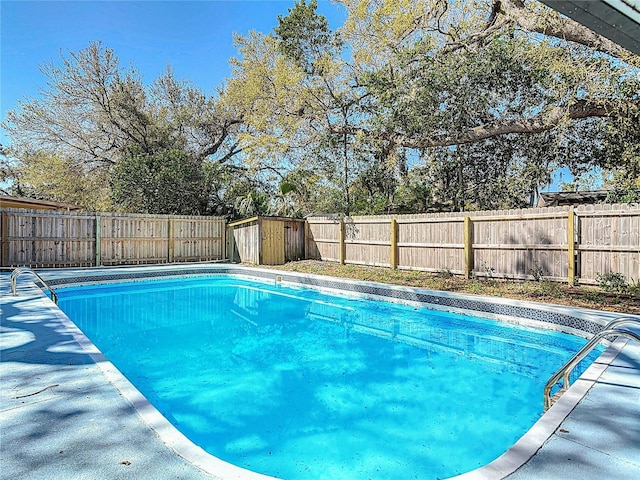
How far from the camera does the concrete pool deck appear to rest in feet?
6.25

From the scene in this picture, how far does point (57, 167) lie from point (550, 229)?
59.4ft

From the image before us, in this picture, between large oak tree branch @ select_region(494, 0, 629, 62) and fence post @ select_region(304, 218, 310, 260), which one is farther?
fence post @ select_region(304, 218, 310, 260)

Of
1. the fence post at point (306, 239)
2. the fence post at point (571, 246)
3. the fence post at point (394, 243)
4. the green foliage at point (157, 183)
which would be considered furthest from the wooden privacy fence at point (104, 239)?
the fence post at point (571, 246)

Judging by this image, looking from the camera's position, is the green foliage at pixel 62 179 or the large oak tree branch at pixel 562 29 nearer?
the large oak tree branch at pixel 562 29

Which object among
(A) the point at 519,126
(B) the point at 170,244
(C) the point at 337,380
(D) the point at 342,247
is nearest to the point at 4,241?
(B) the point at 170,244

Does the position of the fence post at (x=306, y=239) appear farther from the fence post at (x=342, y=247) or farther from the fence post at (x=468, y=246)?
the fence post at (x=468, y=246)

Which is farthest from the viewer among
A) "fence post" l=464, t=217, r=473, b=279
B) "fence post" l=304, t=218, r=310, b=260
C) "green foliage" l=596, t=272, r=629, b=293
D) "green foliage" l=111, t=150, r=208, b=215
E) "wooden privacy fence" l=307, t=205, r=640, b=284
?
"green foliage" l=111, t=150, r=208, b=215

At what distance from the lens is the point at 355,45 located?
13.2 metres

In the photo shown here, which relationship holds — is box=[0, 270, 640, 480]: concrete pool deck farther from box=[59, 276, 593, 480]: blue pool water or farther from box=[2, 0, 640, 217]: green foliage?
box=[2, 0, 640, 217]: green foliage

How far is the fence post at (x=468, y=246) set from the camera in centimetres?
913

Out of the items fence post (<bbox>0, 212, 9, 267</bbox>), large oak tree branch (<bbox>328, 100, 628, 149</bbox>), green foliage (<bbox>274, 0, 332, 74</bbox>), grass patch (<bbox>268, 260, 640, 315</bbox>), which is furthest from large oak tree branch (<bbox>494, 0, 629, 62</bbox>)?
fence post (<bbox>0, 212, 9, 267</bbox>)

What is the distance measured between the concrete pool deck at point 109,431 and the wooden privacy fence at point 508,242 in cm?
448

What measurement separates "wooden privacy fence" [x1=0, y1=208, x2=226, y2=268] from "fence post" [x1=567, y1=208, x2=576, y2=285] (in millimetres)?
11586

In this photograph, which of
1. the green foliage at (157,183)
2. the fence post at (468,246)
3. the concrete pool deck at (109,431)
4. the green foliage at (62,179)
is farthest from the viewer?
the green foliage at (62,179)
